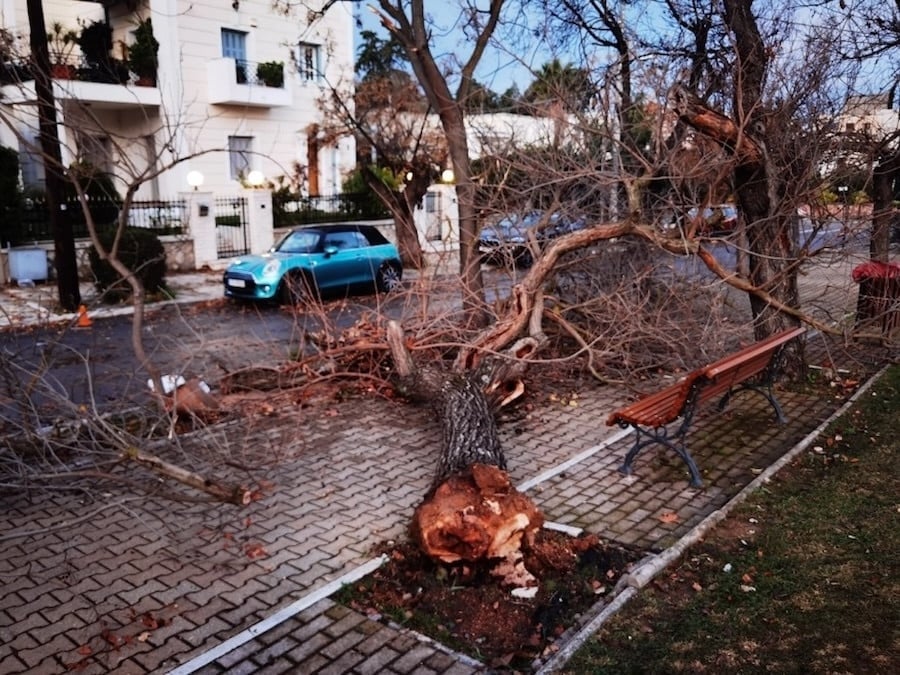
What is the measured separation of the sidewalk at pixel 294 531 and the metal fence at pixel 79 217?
33.6 ft

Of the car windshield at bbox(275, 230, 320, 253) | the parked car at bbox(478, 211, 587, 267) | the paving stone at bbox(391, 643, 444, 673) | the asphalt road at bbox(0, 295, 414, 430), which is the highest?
the parked car at bbox(478, 211, 587, 267)

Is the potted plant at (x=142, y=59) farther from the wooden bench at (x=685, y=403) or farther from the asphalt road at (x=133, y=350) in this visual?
the wooden bench at (x=685, y=403)

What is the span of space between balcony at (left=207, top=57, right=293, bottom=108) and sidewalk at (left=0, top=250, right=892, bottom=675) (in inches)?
753

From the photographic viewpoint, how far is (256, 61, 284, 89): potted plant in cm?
2522

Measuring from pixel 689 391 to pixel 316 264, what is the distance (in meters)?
11.1

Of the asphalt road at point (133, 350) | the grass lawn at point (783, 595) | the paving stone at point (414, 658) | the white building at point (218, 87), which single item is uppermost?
the white building at point (218, 87)

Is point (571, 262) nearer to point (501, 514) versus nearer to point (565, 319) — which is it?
point (565, 319)

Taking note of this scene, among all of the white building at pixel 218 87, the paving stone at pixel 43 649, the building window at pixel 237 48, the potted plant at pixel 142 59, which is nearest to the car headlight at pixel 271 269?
the white building at pixel 218 87

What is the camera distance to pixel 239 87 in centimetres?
2447

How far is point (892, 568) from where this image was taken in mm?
4477

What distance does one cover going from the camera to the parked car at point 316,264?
1527 centimetres

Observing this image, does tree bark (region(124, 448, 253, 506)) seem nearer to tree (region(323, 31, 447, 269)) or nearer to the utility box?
the utility box

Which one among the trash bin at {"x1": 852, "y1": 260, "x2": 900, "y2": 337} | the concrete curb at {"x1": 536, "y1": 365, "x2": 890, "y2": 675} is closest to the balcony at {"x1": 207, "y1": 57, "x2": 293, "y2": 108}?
the trash bin at {"x1": 852, "y1": 260, "x2": 900, "y2": 337}

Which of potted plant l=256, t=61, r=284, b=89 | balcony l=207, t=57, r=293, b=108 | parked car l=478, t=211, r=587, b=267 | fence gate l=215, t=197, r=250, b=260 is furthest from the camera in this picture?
potted plant l=256, t=61, r=284, b=89
